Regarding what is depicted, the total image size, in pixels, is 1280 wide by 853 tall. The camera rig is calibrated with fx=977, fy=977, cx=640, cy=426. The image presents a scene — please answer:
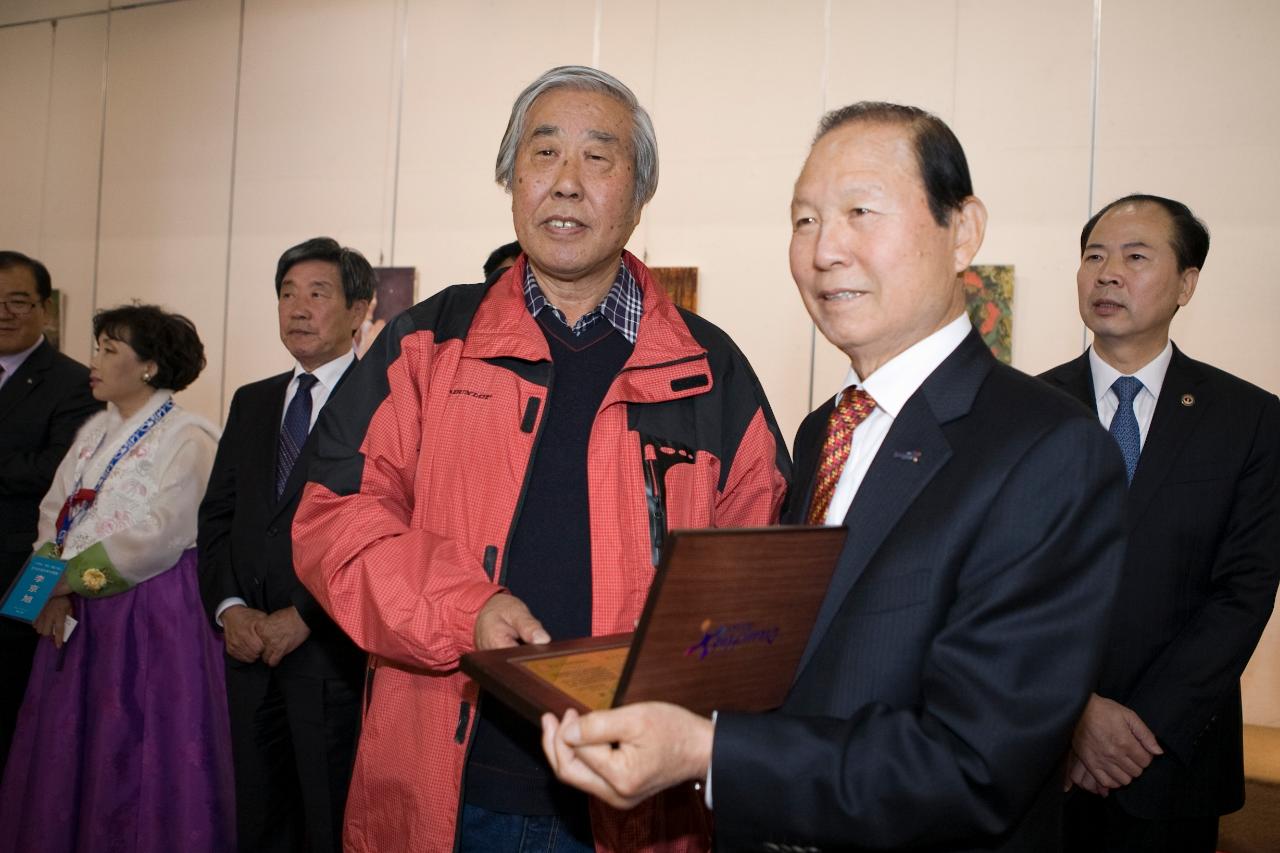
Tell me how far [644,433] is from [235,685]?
2.08m

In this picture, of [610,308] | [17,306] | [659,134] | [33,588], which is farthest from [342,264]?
[659,134]

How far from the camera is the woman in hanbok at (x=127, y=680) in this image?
10.8 feet

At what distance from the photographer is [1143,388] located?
2588mm

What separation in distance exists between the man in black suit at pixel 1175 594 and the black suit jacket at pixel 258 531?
210cm

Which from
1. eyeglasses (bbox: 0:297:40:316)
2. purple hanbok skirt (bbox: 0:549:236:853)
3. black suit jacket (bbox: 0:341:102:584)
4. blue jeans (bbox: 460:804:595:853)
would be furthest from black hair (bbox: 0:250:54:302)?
blue jeans (bbox: 460:804:595:853)

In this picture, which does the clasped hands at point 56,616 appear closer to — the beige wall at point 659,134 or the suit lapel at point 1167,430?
the beige wall at point 659,134

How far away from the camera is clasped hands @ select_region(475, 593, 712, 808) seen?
105cm

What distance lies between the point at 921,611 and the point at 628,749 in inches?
15.4

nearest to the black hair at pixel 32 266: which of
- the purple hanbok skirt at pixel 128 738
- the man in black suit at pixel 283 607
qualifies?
the man in black suit at pixel 283 607

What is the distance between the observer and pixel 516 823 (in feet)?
5.40

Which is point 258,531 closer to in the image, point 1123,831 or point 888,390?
point 888,390

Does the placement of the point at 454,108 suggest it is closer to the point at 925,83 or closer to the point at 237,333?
the point at 237,333

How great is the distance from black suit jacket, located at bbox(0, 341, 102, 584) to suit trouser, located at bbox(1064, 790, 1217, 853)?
401cm

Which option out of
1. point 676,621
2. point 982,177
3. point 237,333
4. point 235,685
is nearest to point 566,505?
point 676,621
